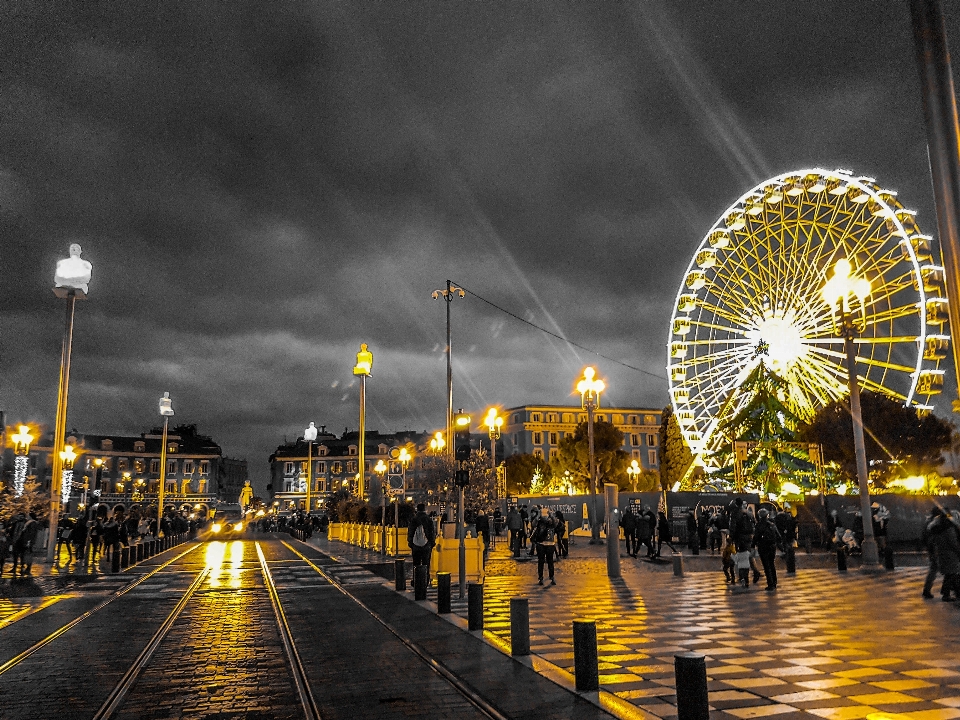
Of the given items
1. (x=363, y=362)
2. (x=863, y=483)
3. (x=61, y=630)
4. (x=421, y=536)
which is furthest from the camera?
(x=363, y=362)

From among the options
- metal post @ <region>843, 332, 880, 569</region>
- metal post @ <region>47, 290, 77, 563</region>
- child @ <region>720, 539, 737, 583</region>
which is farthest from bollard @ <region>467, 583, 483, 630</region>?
metal post @ <region>47, 290, 77, 563</region>

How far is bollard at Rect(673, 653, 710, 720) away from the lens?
227 inches

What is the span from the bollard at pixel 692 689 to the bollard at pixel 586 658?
169cm

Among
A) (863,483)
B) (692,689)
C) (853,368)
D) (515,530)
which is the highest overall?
(853,368)

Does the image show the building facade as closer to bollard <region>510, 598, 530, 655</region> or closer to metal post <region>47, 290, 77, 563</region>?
metal post <region>47, 290, 77, 563</region>

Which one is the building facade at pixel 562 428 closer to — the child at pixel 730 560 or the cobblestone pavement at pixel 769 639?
the child at pixel 730 560

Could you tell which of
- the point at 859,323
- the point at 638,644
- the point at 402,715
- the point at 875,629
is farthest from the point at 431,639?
the point at 859,323

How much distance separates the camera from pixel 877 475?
5925cm

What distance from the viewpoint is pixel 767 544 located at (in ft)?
56.1

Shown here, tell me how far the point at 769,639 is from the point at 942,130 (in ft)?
25.0

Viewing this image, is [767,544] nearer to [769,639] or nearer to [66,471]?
[769,639]

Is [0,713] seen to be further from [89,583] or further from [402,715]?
[89,583]

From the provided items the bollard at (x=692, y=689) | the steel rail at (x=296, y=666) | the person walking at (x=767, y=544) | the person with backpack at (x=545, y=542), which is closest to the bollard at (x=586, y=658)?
the bollard at (x=692, y=689)

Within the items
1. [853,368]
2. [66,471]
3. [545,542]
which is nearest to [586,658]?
[545,542]
